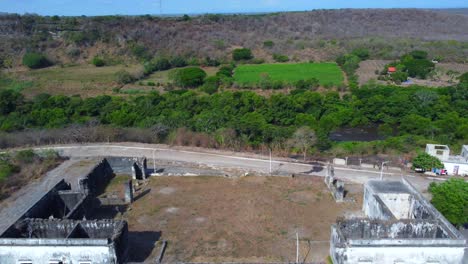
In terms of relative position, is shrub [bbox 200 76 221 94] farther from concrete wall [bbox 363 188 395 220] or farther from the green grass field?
concrete wall [bbox 363 188 395 220]


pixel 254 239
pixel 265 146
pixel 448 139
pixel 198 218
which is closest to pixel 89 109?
pixel 265 146

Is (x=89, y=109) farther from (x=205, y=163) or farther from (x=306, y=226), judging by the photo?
(x=306, y=226)

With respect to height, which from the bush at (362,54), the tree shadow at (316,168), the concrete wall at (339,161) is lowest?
the tree shadow at (316,168)

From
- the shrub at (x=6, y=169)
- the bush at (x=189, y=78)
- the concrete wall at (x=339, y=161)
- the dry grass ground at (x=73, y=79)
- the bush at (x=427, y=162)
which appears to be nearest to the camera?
the shrub at (x=6, y=169)

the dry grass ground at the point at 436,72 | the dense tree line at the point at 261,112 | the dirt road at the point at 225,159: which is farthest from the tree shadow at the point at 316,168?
the dry grass ground at the point at 436,72

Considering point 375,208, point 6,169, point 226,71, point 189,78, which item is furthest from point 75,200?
point 226,71

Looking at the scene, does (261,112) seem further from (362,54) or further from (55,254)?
(362,54)

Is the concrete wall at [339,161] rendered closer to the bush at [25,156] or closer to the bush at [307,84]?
the bush at [25,156]
